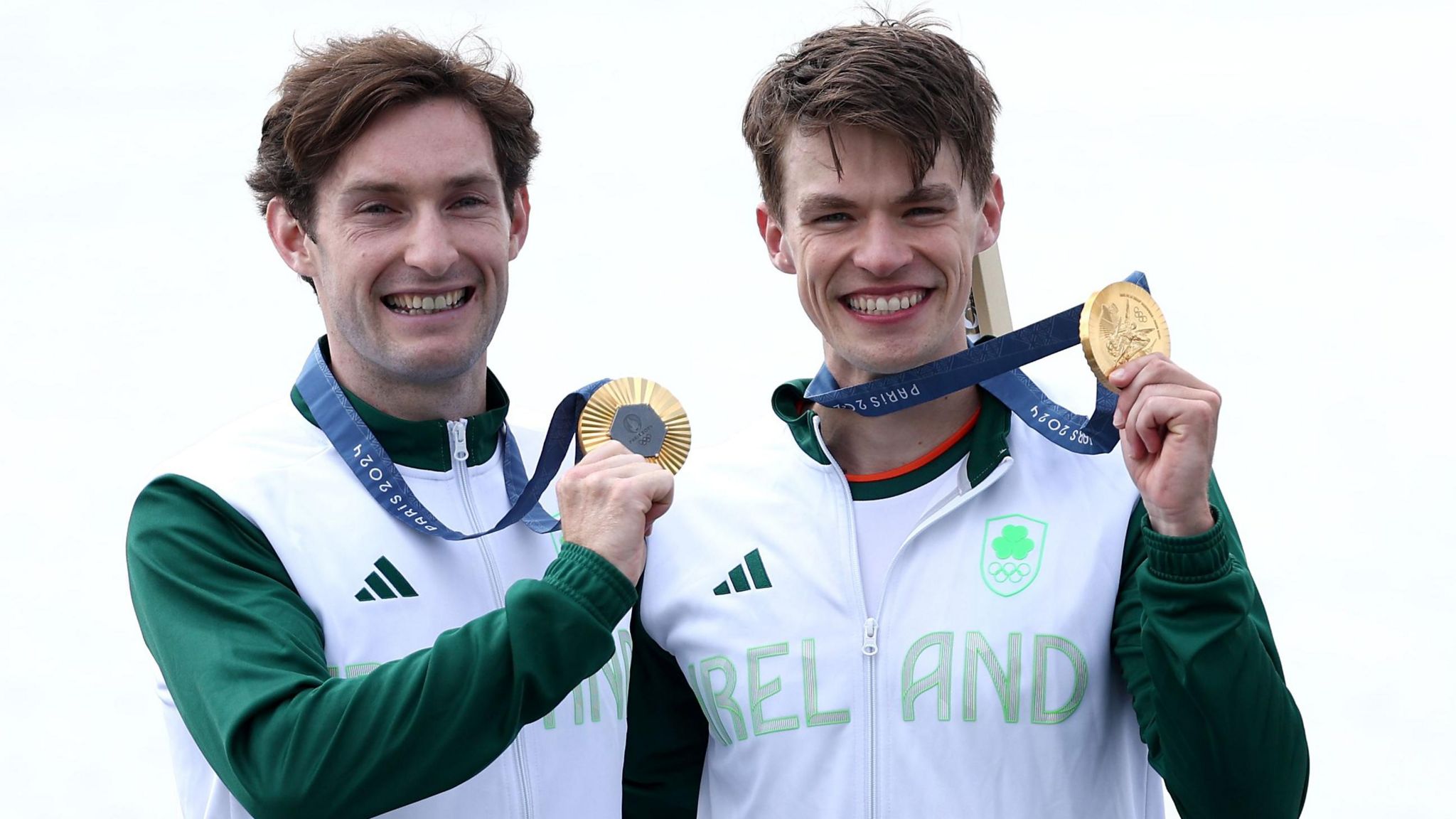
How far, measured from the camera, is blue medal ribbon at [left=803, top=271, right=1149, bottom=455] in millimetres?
3479

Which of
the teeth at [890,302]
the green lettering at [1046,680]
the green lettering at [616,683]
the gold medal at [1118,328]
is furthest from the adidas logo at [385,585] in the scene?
the gold medal at [1118,328]

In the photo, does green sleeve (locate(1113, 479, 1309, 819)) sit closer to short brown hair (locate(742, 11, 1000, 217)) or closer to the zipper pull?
short brown hair (locate(742, 11, 1000, 217))

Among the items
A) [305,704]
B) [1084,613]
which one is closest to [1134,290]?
[1084,613]

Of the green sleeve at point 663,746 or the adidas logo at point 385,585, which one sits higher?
the adidas logo at point 385,585

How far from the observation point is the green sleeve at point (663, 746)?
12.3 ft

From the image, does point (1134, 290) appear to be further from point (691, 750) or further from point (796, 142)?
point (691, 750)

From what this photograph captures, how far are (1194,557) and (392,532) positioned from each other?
1704 millimetres

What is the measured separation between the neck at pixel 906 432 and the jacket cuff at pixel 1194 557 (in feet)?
Result: 2.51

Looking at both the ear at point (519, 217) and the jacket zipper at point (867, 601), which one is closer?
the jacket zipper at point (867, 601)

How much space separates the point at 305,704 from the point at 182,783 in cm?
72

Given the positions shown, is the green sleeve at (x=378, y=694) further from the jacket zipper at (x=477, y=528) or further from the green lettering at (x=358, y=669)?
the jacket zipper at (x=477, y=528)

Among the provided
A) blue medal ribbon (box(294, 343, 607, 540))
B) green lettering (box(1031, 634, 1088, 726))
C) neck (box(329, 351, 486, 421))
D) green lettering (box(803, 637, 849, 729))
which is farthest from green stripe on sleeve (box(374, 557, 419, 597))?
green lettering (box(1031, 634, 1088, 726))

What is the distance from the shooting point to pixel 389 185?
3.57m

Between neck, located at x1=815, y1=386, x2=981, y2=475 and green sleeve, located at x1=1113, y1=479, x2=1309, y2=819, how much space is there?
→ 665 mm
